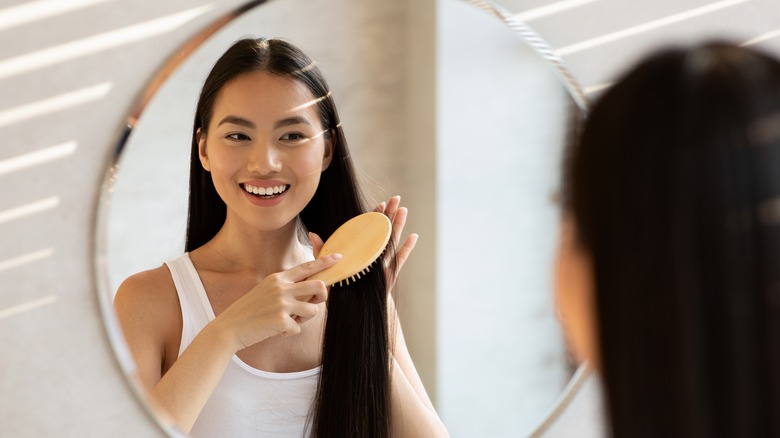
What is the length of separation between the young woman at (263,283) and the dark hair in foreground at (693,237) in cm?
36

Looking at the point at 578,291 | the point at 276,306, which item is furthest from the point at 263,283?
the point at 578,291

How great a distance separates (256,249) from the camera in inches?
26.9

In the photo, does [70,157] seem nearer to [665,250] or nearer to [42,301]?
[42,301]

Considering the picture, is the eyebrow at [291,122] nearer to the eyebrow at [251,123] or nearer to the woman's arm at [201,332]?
the eyebrow at [251,123]

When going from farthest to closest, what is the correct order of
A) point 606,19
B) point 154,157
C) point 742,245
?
point 606,19 < point 154,157 < point 742,245

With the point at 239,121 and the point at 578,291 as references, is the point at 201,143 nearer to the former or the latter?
the point at 239,121

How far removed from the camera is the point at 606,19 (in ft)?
2.58

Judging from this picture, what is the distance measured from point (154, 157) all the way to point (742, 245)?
456 millimetres

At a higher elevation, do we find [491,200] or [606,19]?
[606,19]

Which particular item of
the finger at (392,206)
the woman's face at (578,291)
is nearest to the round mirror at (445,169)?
the finger at (392,206)

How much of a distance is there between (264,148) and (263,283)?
0.35 ft

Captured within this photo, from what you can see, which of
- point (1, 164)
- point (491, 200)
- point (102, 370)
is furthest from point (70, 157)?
point (491, 200)

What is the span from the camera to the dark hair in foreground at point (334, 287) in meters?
0.67

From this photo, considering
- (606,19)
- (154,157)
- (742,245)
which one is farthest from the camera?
(606,19)
